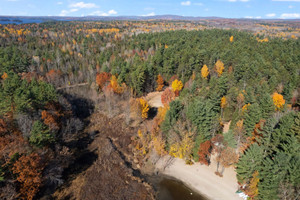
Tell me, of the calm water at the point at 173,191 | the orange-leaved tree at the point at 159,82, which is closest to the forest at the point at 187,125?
the orange-leaved tree at the point at 159,82

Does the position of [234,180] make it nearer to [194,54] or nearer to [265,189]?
[265,189]

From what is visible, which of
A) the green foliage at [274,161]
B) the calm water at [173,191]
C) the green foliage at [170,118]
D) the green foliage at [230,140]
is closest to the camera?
the green foliage at [274,161]

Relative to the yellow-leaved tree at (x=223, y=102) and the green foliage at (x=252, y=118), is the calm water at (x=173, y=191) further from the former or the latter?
the yellow-leaved tree at (x=223, y=102)

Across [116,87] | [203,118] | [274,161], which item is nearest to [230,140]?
[203,118]

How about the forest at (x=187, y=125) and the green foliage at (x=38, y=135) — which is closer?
the forest at (x=187, y=125)

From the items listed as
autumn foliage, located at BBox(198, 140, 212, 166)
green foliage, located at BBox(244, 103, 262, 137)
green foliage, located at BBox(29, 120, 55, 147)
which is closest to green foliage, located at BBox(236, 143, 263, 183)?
autumn foliage, located at BBox(198, 140, 212, 166)

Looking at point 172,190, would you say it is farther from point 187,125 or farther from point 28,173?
point 28,173

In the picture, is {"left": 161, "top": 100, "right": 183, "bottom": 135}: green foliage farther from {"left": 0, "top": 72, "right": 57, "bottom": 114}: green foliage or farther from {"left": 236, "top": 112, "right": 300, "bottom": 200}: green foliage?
{"left": 0, "top": 72, "right": 57, "bottom": 114}: green foliage
